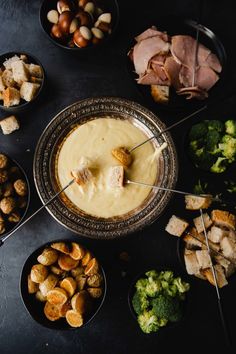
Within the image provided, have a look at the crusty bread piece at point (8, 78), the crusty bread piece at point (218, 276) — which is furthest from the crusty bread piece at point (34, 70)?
the crusty bread piece at point (218, 276)

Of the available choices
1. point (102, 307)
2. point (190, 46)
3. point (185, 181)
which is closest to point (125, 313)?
point (102, 307)

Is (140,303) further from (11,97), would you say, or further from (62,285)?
(11,97)

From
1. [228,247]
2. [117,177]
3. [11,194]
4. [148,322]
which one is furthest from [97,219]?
[228,247]

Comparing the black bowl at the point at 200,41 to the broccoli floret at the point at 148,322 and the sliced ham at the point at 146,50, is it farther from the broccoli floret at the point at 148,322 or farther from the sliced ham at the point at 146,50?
the broccoli floret at the point at 148,322

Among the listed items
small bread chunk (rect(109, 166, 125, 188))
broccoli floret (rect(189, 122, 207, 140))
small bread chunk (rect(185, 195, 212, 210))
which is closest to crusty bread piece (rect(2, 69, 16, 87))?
small bread chunk (rect(109, 166, 125, 188))

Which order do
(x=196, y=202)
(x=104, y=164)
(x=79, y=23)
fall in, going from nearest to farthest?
(x=104, y=164)
(x=196, y=202)
(x=79, y=23)

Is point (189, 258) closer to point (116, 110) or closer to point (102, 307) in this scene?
point (102, 307)
